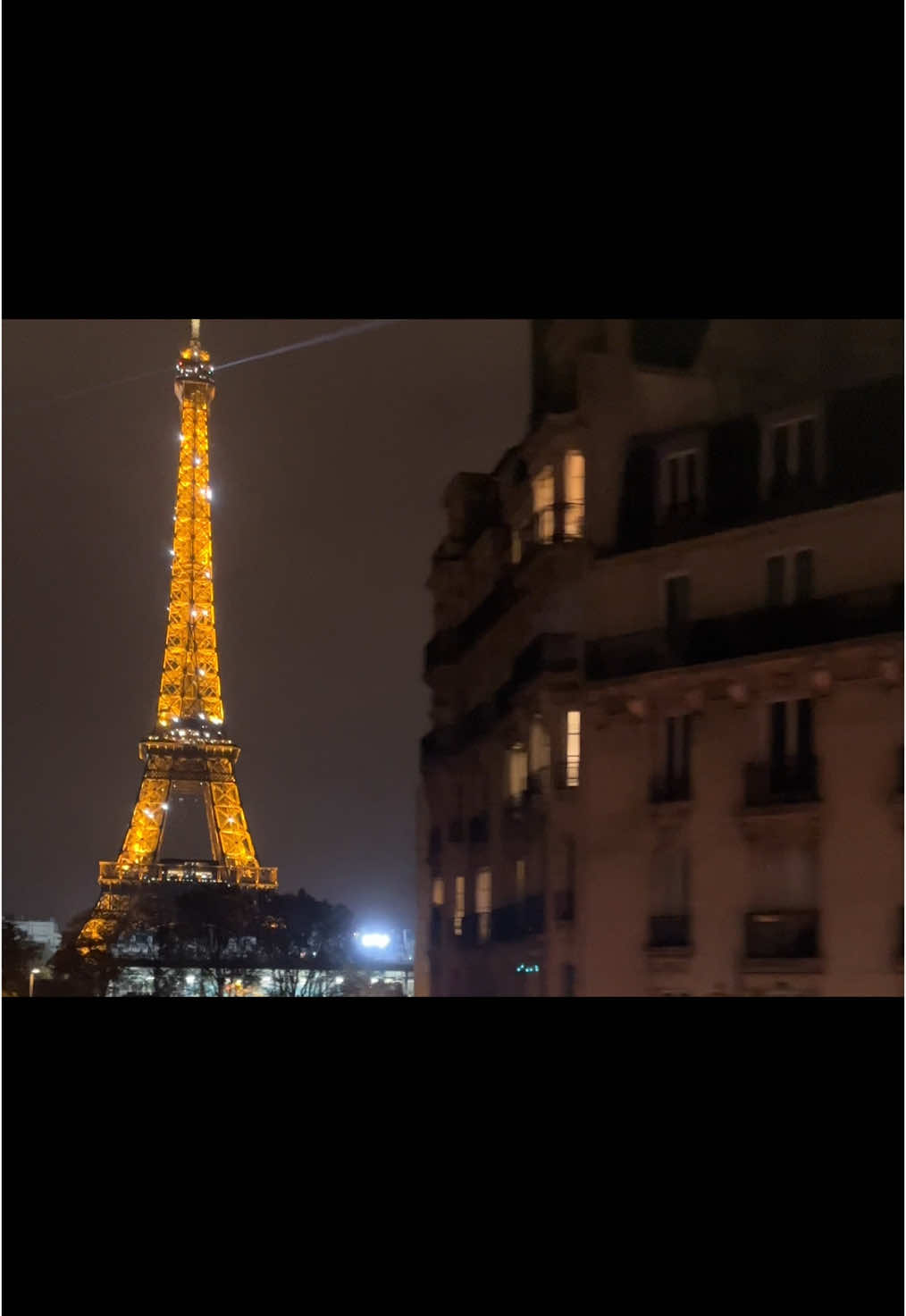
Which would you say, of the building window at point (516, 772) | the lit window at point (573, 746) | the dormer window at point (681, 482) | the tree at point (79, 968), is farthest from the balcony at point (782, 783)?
the tree at point (79, 968)

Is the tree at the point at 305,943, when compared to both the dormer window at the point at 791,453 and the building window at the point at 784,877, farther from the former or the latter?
the dormer window at the point at 791,453

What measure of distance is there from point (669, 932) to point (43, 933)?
17009 millimetres

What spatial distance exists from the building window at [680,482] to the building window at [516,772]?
2.64m

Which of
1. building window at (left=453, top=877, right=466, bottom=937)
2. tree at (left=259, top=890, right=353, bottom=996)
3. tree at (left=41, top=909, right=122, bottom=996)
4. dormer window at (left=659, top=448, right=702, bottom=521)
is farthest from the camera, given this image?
tree at (left=259, top=890, right=353, bottom=996)

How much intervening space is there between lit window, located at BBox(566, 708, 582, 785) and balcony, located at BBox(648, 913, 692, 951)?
150cm

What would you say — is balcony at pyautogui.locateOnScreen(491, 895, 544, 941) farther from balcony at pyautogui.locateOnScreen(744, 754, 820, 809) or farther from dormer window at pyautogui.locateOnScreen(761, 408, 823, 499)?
dormer window at pyautogui.locateOnScreen(761, 408, 823, 499)

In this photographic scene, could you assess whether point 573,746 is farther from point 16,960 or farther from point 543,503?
point 16,960

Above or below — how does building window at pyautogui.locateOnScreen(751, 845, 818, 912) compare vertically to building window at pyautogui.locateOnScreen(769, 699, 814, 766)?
below

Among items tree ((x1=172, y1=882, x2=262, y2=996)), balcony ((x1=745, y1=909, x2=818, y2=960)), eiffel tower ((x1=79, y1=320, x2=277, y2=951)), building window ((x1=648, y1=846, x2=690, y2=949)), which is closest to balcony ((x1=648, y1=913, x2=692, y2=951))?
building window ((x1=648, y1=846, x2=690, y2=949))

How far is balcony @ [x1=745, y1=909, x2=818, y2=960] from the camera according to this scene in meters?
14.3
